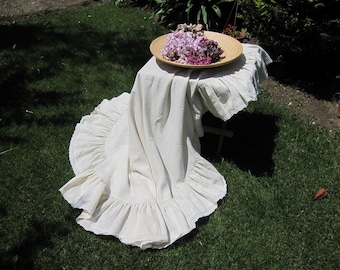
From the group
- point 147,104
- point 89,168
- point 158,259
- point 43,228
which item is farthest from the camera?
point 89,168

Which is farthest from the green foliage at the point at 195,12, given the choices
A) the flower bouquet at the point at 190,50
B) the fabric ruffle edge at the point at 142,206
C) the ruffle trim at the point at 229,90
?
the fabric ruffle edge at the point at 142,206

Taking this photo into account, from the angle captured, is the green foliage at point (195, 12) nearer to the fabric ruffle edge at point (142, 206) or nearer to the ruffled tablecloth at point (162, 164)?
the ruffled tablecloth at point (162, 164)

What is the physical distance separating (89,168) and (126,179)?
41 cm

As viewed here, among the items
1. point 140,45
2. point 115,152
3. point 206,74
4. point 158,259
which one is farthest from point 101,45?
point 158,259

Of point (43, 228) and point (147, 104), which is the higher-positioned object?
point (147, 104)

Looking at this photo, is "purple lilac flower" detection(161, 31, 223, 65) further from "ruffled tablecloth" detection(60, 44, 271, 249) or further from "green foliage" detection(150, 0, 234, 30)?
"green foliage" detection(150, 0, 234, 30)

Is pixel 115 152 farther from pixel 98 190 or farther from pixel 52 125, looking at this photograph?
pixel 52 125

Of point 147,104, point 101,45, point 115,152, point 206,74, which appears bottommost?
point 101,45

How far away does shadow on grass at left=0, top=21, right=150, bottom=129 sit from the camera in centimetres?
434

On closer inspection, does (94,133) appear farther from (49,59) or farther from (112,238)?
(49,59)

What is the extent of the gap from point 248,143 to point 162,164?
107 cm

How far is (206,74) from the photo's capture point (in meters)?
3.06

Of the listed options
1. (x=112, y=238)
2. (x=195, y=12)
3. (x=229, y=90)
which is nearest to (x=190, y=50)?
(x=229, y=90)

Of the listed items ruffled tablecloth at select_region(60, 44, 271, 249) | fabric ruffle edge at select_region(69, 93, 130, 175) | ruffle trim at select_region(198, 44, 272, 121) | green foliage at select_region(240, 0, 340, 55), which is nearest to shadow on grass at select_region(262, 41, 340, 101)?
green foliage at select_region(240, 0, 340, 55)
